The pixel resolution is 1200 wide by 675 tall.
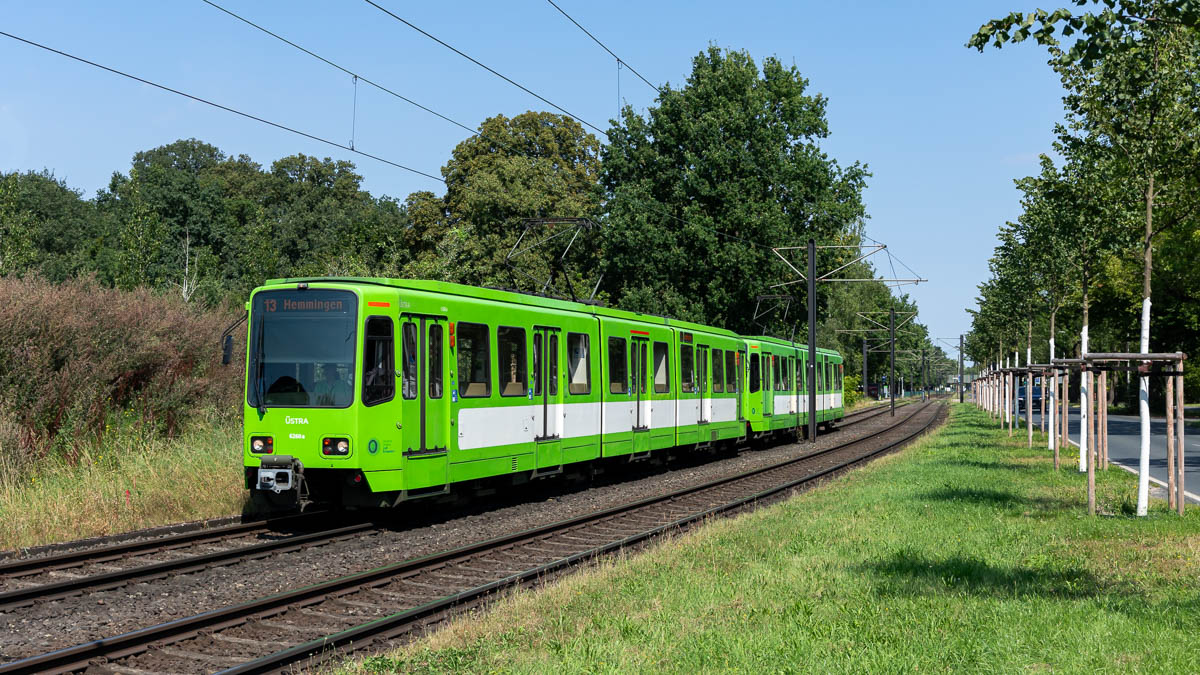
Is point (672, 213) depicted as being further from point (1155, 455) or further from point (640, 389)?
point (640, 389)

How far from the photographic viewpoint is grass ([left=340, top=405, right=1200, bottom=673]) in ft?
23.6

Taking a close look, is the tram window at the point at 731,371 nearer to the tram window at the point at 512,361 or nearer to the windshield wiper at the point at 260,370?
the tram window at the point at 512,361

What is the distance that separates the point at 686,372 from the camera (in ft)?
81.5

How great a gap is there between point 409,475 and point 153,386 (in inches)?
331

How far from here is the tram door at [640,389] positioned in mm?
21688

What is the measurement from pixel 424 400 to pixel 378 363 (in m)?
0.86

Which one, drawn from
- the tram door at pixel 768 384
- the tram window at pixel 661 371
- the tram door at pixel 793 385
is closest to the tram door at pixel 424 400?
the tram window at pixel 661 371

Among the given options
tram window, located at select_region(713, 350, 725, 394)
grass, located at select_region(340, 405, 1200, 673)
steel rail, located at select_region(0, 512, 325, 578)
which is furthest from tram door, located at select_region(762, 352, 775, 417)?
steel rail, located at select_region(0, 512, 325, 578)

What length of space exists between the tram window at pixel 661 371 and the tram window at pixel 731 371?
476cm

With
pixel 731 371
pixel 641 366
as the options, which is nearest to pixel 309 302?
pixel 641 366

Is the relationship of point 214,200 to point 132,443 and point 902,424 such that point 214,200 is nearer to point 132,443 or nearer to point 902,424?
point 902,424

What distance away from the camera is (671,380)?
78.2ft

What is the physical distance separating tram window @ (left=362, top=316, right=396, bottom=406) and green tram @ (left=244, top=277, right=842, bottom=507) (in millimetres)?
15

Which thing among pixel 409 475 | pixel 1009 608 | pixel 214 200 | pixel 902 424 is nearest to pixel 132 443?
pixel 409 475
